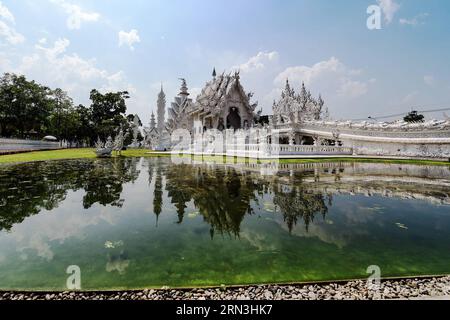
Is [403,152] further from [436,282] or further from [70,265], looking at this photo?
[70,265]

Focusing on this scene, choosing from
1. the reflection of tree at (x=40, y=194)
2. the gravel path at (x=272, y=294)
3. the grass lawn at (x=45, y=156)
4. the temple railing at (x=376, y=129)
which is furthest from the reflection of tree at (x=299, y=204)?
the temple railing at (x=376, y=129)

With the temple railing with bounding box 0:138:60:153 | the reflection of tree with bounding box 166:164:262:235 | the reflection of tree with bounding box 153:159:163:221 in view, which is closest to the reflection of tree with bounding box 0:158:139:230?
the reflection of tree with bounding box 153:159:163:221

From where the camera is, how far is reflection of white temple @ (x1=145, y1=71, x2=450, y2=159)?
23938 mm

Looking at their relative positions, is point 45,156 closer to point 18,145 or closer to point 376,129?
point 18,145

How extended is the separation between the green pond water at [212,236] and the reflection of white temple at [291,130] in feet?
45.6

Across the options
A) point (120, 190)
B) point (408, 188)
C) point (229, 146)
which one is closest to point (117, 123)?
point (229, 146)

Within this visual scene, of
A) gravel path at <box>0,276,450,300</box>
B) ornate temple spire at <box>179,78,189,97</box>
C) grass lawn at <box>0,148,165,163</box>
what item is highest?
ornate temple spire at <box>179,78,189,97</box>

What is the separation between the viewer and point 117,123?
52250mm

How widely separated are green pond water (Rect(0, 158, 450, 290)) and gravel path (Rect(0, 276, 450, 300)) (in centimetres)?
14

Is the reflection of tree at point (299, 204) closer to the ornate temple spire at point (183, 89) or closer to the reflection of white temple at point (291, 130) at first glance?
the reflection of white temple at point (291, 130)

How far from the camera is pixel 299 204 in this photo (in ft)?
20.2

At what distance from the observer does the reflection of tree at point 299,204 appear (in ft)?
16.8

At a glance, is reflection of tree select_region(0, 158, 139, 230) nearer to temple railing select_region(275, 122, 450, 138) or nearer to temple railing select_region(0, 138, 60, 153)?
temple railing select_region(0, 138, 60, 153)

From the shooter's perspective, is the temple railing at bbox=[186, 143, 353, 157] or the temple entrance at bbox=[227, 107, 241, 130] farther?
the temple entrance at bbox=[227, 107, 241, 130]
